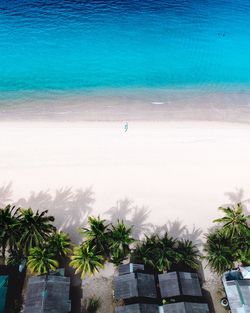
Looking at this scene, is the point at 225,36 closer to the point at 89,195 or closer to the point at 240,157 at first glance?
the point at 240,157

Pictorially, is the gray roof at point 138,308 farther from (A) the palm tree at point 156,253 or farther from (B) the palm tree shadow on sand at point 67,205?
(B) the palm tree shadow on sand at point 67,205

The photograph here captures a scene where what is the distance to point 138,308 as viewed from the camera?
23.3 metres

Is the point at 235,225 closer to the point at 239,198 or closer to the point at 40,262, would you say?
the point at 239,198

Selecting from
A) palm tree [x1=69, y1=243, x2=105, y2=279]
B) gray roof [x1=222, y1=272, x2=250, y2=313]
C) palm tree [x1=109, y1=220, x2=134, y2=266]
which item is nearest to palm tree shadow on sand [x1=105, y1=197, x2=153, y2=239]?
palm tree [x1=109, y1=220, x2=134, y2=266]

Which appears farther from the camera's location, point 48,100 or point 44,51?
point 44,51

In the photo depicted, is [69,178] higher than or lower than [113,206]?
higher

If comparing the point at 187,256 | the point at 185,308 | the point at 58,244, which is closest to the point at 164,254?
the point at 187,256

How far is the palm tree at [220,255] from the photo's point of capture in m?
26.0

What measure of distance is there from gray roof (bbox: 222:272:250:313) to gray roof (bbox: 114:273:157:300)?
6.81 metres

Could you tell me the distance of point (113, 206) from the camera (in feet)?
112

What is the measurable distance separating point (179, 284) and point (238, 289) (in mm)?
5299

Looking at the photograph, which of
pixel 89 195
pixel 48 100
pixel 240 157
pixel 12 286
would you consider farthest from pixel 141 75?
pixel 12 286

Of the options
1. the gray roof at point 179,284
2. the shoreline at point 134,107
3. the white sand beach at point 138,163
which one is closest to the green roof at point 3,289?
the white sand beach at point 138,163

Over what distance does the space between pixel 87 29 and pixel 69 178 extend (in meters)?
50.4
